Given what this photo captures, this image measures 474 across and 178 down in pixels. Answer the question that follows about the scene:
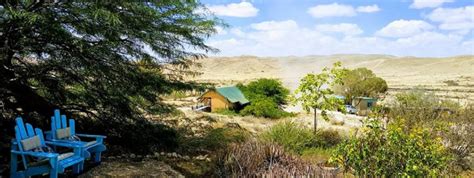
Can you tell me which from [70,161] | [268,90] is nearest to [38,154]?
[70,161]

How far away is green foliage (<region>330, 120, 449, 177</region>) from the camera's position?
15.0 ft

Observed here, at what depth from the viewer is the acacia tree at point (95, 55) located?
20.1ft

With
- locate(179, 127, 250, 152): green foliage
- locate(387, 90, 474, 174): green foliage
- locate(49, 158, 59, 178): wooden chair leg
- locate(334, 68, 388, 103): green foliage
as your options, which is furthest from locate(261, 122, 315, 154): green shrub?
locate(334, 68, 388, 103): green foliage

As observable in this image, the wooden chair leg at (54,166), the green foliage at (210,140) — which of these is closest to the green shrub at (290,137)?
the green foliage at (210,140)

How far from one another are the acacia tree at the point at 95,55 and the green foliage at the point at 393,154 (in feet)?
11.6

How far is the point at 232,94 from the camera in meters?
25.1

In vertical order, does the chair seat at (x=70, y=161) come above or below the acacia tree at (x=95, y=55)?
below

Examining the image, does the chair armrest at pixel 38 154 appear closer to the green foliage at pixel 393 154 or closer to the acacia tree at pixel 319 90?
the green foliage at pixel 393 154

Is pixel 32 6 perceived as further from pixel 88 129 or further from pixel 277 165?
pixel 277 165

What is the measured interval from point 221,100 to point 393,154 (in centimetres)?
1964

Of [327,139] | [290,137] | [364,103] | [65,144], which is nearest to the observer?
[65,144]

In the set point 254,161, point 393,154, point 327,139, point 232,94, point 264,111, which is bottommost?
point 264,111

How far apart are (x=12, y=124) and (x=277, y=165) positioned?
448cm

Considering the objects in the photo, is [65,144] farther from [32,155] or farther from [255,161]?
[255,161]
